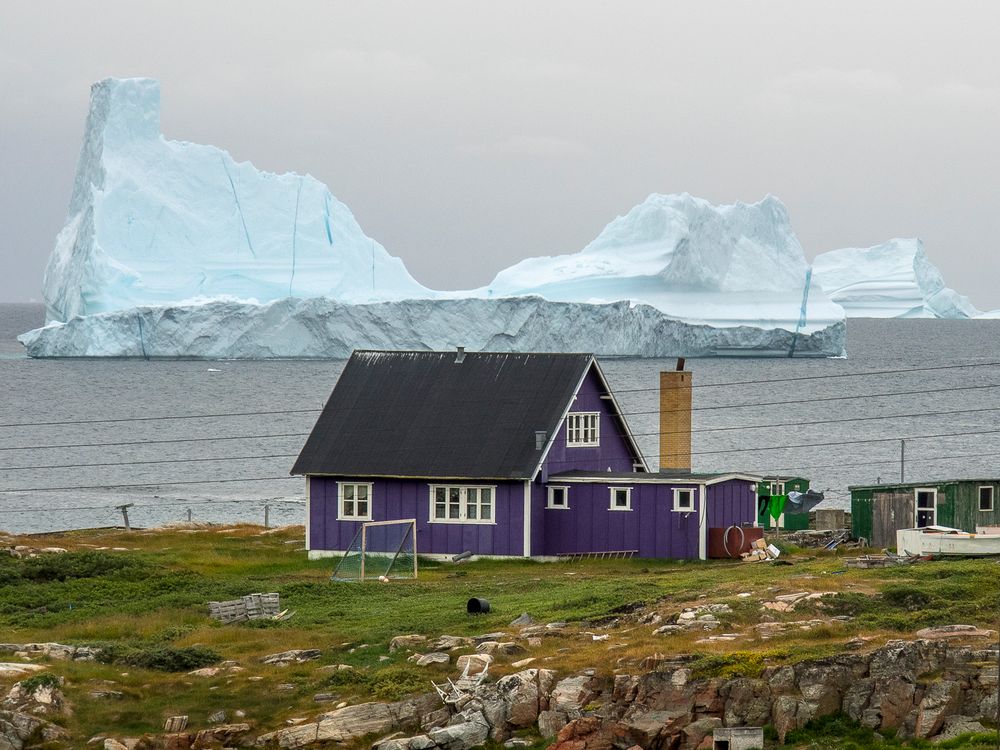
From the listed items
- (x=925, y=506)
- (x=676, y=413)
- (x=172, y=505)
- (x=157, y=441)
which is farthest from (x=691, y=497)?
(x=157, y=441)

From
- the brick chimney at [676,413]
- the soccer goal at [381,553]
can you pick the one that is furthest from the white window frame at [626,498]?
the brick chimney at [676,413]

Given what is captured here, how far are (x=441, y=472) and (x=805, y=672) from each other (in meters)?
15.0

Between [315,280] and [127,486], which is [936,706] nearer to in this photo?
[127,486]

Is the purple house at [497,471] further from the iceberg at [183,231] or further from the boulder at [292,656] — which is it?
the iceberg at [183,231]

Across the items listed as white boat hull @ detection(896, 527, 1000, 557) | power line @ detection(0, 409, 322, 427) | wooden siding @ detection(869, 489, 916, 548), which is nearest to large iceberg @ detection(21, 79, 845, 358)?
power line @ detection(0, 409, 322, 427)

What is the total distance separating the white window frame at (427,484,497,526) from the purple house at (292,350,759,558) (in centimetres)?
3

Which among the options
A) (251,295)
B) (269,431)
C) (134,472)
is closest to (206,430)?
(269,431)

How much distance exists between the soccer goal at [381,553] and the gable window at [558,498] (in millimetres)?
2776

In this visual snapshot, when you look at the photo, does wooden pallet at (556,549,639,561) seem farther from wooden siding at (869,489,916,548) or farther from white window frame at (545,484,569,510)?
wooden siding at (869,489,916,548)

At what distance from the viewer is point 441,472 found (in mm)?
30422

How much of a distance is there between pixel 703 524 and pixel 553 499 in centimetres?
305

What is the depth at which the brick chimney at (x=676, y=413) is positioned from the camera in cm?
3431

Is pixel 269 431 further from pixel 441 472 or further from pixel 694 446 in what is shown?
pixel 441 472

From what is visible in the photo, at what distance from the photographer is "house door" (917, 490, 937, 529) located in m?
28.8
